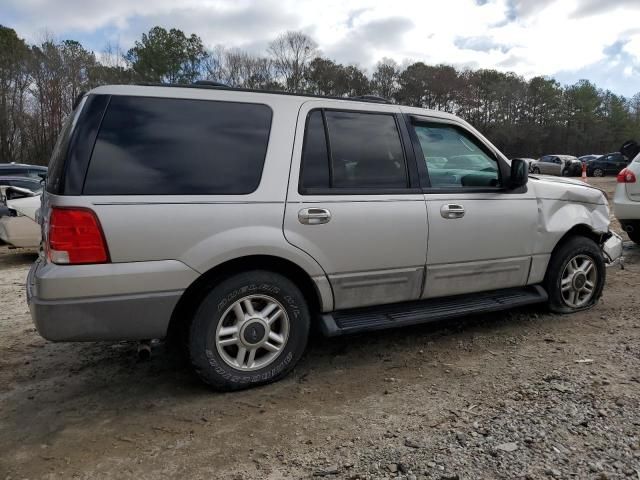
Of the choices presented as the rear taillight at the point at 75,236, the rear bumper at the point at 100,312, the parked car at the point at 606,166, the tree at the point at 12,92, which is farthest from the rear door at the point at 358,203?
the tree at the point at 12,92

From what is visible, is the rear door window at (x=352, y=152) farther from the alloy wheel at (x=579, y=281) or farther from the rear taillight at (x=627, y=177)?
the rear taillight at (x=627, y=177)

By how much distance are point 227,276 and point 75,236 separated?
34.8 inches

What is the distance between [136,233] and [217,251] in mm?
467

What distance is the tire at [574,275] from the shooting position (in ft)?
14.5

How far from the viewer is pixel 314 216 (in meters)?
3.20

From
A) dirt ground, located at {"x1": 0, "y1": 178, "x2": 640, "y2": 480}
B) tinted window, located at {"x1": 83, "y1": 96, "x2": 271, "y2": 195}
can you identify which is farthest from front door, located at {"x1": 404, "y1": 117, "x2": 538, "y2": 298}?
tinted window, located at {"x1": 83, "y1": 96, "x2": 271, "y2": 195}

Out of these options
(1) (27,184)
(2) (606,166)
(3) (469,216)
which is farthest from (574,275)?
(2) (606,166)

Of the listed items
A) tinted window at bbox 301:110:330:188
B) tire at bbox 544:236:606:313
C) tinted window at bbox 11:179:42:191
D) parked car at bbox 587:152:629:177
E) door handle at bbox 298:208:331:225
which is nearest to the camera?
door handle at bbox 298:208:331:225

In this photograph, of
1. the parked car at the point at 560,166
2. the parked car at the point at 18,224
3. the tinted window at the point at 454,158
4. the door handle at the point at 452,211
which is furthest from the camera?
the parked car at the point at 560,166

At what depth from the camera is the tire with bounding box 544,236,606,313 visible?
4406 mm

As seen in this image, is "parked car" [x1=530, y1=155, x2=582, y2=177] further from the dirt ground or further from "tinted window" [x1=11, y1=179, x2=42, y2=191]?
the dirt ground

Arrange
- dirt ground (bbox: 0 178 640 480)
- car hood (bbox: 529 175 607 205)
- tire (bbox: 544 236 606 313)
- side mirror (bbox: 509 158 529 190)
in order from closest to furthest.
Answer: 1. dirt ground (bbox: 0 178 640 480)
2. side mirror (bbox: 509 158 529 190)
3. car hood (bbox: 529 175 607 205)
4. tire (bbox: 544 236 606 313)

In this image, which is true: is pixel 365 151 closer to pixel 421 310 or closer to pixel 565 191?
pixel 421 310

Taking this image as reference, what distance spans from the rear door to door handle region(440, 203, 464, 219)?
0.59ft
